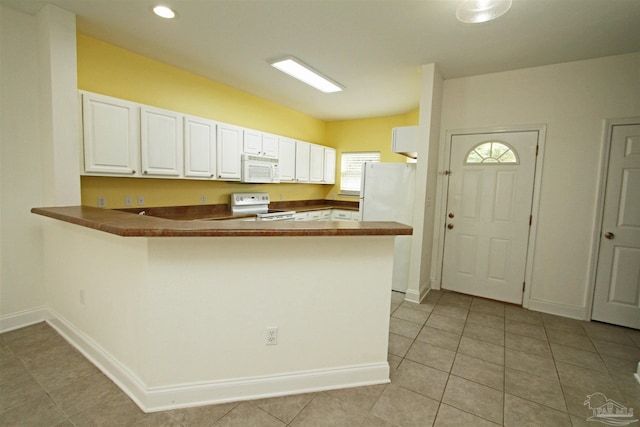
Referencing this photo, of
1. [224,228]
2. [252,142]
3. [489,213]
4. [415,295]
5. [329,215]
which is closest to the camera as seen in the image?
[224,228]

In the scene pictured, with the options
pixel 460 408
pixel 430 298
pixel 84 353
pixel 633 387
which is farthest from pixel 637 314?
pixel 84 353

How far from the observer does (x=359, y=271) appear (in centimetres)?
190

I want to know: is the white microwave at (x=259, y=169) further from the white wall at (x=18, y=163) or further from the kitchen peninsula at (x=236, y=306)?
the kitchen peninsula at (x=236, y=306)

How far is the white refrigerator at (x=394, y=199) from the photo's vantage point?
146 inches

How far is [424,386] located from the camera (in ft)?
6.51

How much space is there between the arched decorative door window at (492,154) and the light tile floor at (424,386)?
188 cm

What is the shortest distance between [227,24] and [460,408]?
135 inches

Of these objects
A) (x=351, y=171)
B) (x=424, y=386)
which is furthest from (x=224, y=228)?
(x=351, y=171)

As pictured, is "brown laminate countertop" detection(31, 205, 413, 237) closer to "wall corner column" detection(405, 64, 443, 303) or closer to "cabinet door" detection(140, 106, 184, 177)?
"cabinet door" detection(140, 106, 184, 177)

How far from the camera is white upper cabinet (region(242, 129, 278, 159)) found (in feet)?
13.8

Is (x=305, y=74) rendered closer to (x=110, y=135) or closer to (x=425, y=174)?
(x=425, y=174)

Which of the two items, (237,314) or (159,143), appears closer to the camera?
(237,314)

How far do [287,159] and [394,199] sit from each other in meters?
2.07
